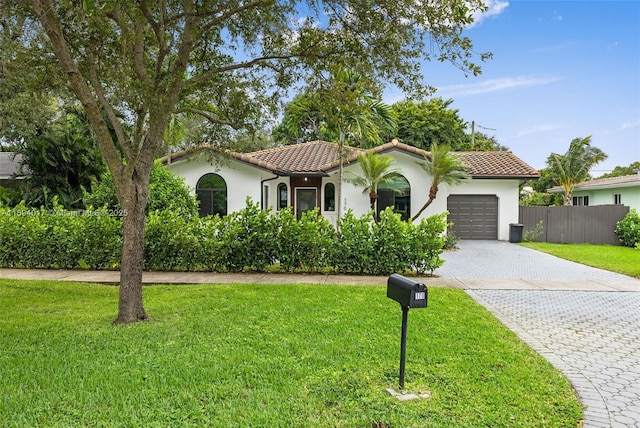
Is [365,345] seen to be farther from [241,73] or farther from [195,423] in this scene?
[241,73]

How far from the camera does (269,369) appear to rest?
449 cm

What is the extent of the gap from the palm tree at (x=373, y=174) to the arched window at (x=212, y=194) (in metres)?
5.49

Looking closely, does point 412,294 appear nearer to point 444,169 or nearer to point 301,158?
point 444,169

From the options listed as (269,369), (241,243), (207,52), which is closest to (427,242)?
(241,243)

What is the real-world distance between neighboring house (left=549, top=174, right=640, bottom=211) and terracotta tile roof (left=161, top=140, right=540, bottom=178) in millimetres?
6946

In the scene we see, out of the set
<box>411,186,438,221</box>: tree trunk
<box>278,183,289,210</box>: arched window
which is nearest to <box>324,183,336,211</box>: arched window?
<box>278,183,289,210</box>: arched window

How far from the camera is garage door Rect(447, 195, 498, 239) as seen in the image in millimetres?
19984

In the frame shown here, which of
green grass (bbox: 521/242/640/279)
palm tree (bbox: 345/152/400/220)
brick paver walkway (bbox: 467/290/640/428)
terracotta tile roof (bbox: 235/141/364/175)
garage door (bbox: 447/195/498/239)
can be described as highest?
terracotta tile roof (bbox: 235/141/364/175)

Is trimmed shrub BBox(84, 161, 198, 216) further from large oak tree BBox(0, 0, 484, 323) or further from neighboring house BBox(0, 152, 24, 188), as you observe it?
neighboring house BBox(0, 152, 24, 188)

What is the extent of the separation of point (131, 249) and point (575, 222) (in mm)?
20398


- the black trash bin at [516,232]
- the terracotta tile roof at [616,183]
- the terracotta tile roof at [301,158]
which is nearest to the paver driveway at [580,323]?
the black trash bin at [516,232]

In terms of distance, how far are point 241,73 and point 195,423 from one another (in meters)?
6.83

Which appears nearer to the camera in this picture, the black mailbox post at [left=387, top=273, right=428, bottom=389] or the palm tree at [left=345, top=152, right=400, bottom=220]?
the black mailbox post at [left=387, top=273, right=428, bottom=389]

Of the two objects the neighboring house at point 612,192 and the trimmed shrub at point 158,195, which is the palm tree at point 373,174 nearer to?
the trimmed shrub at point 158,195
